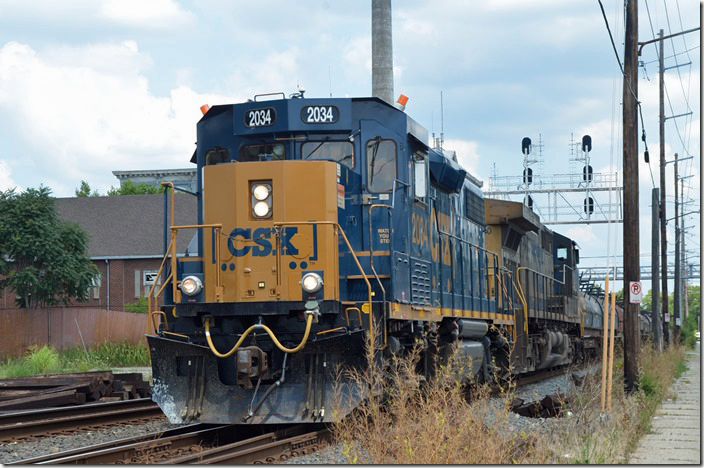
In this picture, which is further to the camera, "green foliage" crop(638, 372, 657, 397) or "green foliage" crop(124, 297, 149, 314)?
"green foliage" crop(124, 297, 149, 314)

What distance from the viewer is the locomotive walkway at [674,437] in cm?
980

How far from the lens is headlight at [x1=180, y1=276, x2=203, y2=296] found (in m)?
10.7

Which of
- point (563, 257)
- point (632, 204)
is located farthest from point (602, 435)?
point (563, 257)

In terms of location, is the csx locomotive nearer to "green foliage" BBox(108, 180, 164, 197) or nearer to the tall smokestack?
the tall smokestack

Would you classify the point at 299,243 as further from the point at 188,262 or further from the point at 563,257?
the point at 563,257

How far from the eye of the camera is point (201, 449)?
9703 mm

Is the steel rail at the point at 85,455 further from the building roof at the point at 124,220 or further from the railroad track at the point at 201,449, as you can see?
the building roof at the point at 124,220

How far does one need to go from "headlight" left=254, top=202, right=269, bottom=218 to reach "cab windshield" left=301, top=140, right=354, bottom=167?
3.03 ft

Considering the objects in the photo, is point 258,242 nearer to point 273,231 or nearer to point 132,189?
point 273,231

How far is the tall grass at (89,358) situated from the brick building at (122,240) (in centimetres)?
1717

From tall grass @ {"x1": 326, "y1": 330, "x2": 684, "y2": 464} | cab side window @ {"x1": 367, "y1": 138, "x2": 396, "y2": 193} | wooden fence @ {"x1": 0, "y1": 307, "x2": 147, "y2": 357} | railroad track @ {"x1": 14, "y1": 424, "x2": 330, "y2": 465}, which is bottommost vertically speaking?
wooden fence @ {"x1": 0, "y1": 307, "x2": 147, "y2": 357}

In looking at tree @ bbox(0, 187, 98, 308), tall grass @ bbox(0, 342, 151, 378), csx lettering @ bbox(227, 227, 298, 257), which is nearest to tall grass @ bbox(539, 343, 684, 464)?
csx lettering @ bbox(227, 227, 298, 257)

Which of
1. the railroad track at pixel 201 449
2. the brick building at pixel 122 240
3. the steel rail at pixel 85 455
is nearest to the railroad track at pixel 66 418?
the railroad track at pixel 201 449

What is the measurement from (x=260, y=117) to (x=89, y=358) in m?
20.7
